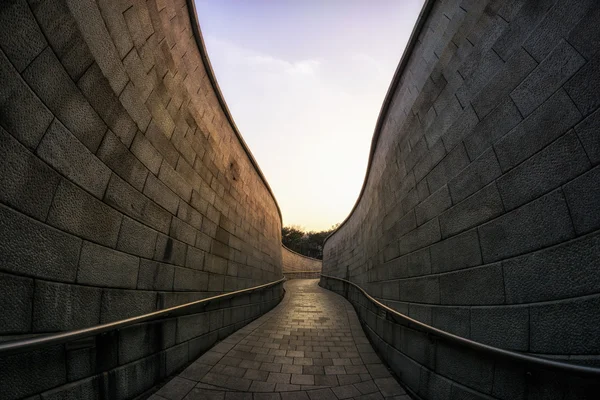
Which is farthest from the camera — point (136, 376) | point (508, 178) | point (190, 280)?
point (190, 280)

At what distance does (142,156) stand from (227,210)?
2.69m

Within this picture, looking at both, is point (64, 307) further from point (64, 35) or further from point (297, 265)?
point (297, 265)

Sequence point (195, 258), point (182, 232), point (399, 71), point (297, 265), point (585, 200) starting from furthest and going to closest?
point (297, 265), point (399, 71), point (195, 258), point (182, 232), point (585, 200)

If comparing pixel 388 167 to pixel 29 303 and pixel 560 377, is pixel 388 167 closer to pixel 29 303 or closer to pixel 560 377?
pixel 560 377

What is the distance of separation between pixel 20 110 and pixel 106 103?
769 millimetres

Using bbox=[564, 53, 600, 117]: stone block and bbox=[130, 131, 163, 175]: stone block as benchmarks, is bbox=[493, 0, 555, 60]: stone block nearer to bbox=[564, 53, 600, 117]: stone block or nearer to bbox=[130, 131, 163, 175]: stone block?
bbox=[564, 53, 600, 117]: stone block

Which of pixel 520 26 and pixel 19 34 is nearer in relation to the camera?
pixel 19 34

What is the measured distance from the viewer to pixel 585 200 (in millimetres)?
1575

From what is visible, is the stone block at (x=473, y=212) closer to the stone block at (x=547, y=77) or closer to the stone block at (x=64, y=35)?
the stone block at (x=547, y=77)

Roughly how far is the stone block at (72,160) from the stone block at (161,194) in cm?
62

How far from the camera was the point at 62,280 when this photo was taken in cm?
194

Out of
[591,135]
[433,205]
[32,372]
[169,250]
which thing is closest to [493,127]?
[591,135]

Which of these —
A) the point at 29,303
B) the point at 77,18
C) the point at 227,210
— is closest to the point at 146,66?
the point at 77,18

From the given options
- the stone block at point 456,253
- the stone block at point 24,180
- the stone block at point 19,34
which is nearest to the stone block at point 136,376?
the stone block at point 24,180
